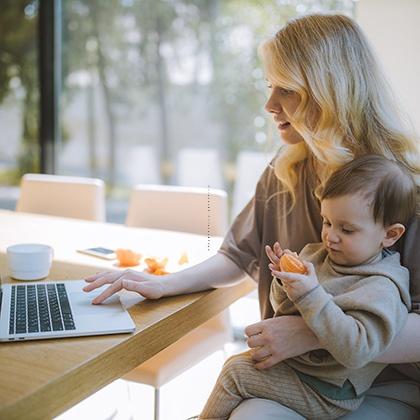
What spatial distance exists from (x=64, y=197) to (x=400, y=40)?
158 centimetres

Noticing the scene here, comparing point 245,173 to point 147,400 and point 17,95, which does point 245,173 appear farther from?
point 17,95

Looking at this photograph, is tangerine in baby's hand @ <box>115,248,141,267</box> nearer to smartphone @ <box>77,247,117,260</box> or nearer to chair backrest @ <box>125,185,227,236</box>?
smartphone @ <box>77,247,117,260</box>

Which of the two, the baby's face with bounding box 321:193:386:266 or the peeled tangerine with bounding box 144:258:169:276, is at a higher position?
the baby's face with bounding box 321:193:386:266

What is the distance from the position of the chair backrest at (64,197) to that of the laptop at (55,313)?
1171 millimetres

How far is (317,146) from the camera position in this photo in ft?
4.04

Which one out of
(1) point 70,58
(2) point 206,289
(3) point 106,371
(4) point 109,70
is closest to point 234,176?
(4) point 109,70

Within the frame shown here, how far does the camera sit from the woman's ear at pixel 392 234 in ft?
3.63

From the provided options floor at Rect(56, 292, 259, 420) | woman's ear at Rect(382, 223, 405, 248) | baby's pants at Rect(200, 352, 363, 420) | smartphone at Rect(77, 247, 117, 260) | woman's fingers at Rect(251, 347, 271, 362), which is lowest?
floor at Rect(56, 292, 259, 420)

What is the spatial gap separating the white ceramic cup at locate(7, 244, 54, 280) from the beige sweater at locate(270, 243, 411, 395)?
1.88ft

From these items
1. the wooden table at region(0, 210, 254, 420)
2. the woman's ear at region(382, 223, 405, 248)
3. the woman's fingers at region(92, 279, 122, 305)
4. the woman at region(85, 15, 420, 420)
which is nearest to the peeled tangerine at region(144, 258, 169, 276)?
the wooden table at region(0, 210, 254, 420)

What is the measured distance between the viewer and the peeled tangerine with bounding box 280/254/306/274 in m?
1.03

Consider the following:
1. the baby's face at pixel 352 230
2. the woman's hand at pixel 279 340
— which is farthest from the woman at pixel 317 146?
the baby's face at pixel 352 230


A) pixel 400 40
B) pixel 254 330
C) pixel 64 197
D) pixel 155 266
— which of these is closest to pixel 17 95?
pixel 64 197

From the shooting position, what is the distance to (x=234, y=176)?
324 centimetres
